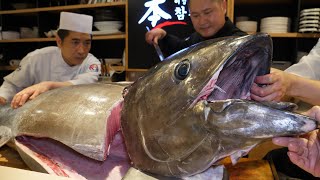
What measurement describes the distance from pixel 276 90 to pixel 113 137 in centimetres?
57

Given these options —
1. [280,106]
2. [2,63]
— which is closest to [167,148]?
[280,106]

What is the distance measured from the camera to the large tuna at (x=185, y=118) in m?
0.60

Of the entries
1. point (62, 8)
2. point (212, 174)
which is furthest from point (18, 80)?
point (212, 174)

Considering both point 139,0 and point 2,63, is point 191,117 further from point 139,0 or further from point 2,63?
point 2,63

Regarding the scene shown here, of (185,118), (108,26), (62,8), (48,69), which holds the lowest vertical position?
(48,69)

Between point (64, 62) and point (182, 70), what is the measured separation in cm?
215

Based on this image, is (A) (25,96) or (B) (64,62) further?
(B) (64,62)

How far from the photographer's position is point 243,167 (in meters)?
1.20

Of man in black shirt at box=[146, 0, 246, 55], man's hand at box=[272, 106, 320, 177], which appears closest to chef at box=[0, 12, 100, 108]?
man in black shirt at box=[146, 0, 246, 55]

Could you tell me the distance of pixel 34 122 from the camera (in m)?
1.11

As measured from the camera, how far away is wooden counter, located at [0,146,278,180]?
3.63 feet

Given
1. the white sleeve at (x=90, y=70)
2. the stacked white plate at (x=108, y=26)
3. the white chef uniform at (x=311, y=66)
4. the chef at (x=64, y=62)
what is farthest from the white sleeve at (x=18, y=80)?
the white chef uniform at (x=311, y=66)

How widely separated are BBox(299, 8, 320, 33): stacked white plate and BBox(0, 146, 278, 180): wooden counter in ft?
6.40

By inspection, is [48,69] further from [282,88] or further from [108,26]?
[282,88]
